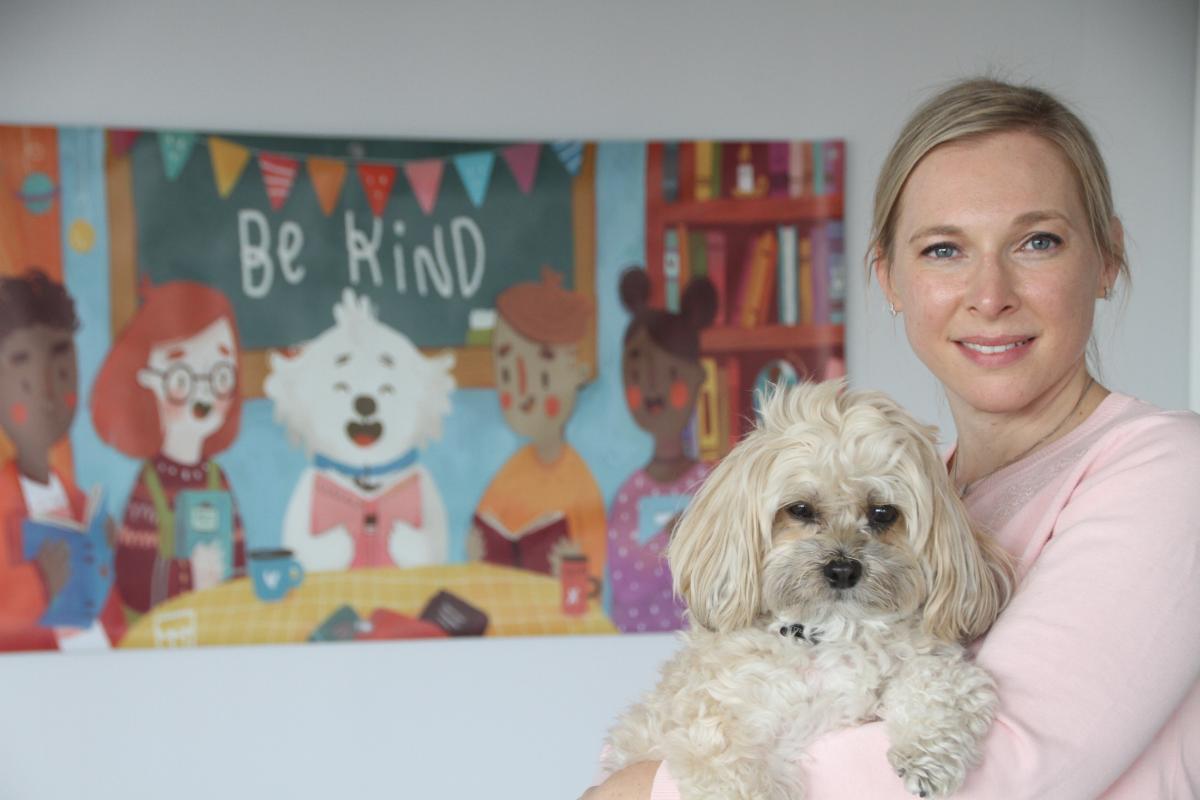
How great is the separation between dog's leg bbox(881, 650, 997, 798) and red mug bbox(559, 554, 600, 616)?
7.38ft

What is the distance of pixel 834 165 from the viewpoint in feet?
11.8

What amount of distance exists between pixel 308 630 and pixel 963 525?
2.53m

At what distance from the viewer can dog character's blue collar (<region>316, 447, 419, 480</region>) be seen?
11.3 ft

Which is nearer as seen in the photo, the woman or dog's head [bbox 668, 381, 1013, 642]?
the woman

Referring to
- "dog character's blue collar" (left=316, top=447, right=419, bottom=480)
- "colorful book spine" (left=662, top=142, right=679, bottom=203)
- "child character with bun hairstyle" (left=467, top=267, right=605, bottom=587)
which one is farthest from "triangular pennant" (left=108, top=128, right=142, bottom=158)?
"colorful book spine" (left=662, top=142, right=679, bottom=203)

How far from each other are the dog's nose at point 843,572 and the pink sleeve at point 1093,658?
0.25m

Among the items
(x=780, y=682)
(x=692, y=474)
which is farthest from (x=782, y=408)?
(x=692, y=474)

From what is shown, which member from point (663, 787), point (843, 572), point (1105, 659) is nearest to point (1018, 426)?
point (843, 572)

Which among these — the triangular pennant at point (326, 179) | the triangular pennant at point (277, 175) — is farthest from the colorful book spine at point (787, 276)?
the triangular pennant at point (277, 175)

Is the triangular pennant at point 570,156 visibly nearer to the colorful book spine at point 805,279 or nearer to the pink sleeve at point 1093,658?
the colorful book spine at point 805,279

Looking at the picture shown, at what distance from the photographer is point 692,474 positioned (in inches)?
140

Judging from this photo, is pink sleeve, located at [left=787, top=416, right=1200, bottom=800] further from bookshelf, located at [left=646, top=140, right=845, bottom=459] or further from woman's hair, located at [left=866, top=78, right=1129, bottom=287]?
bookshelf, located at [left=646, top=140, right=845, bottom=459]

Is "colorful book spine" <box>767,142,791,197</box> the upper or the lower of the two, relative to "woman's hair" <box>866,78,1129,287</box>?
upper

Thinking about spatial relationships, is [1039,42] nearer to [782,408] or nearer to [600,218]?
[600,218]
